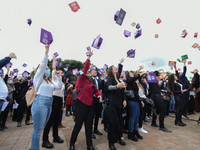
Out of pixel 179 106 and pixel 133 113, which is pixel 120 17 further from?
pixel 179 106

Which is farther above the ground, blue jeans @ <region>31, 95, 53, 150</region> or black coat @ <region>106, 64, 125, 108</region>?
black coat @ <region>106, 64, 125, 108</region>

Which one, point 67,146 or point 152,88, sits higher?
point 152,88

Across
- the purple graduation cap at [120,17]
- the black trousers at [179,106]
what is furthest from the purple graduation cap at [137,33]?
the black trousers at [179,106]

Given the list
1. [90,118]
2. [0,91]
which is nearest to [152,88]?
[90,118]

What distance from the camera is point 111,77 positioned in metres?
3.42

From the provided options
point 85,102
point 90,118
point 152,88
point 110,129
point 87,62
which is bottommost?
point 110,129

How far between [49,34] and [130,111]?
10.4ft

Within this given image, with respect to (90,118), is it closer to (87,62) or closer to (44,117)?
(44,117)

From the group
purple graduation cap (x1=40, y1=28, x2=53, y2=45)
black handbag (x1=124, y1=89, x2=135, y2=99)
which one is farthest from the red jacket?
black handbag (x1=124, y1=89, x2=135, y2=99)

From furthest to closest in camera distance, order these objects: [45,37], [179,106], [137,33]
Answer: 1. [137,33]
2. [179,106]
3. [45,37]

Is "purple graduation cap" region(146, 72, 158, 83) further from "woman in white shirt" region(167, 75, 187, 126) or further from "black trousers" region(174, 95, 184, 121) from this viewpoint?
"black trousers" region(174, 95, 184, 121)

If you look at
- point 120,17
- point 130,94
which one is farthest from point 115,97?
point 120,17

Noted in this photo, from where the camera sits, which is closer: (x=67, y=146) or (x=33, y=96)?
(x=33, y=96)

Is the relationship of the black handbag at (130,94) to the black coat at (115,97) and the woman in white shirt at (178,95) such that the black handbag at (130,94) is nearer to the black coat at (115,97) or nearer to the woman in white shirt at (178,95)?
the black coat at (115,97)
